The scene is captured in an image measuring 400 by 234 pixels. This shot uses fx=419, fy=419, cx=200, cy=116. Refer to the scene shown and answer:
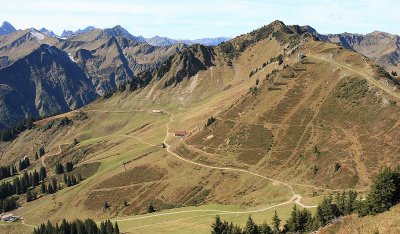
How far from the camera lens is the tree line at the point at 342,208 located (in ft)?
245

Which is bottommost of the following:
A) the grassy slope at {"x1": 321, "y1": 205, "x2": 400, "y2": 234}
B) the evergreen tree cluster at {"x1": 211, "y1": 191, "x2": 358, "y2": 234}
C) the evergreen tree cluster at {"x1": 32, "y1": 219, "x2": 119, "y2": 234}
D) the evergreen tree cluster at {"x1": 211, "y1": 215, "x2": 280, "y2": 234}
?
the evergreen tree cluster at {"x1": 32, "y1": 219, "x2": 119, "y2": 234}

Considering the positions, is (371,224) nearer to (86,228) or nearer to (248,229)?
(248,229)

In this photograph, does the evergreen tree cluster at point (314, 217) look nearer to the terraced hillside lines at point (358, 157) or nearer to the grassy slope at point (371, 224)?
the grassy slope at point (371, 224)

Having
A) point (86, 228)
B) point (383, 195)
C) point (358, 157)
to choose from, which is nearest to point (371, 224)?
point (383, 195)

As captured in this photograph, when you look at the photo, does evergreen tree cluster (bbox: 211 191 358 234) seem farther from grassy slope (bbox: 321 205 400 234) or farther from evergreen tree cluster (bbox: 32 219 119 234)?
evergreen tree cluster (bbox: 32 219 119 234)

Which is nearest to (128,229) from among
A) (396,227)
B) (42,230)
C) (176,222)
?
(176,222)

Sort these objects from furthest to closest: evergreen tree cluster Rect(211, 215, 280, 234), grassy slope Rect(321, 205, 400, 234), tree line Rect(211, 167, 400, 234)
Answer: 1. evergreen tree cluster Rect(211, 215, 280, 234)
2. tree line Rect(211, 167, 400, 234)
3. grassy slope Rect(321, 205, 400, 234)

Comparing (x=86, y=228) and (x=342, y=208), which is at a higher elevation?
(x=342, y=208)

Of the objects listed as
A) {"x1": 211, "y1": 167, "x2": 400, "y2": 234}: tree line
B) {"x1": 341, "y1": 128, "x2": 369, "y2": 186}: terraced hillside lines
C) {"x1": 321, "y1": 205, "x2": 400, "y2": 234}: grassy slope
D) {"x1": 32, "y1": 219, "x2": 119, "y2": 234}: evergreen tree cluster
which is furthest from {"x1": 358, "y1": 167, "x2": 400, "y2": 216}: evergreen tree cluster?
{"x1": 32, "y1": 219, "x2": 119, "y2": 234}: evergreen tree cluster

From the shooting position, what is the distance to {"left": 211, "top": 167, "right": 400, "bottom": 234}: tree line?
245ft

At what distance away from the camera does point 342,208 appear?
108m

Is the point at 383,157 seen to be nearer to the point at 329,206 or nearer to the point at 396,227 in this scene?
the point at 329,206

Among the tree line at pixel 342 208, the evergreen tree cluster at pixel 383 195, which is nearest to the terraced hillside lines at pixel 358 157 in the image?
the tree line at pixel 342 208

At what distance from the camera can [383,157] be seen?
157875 millimetres
